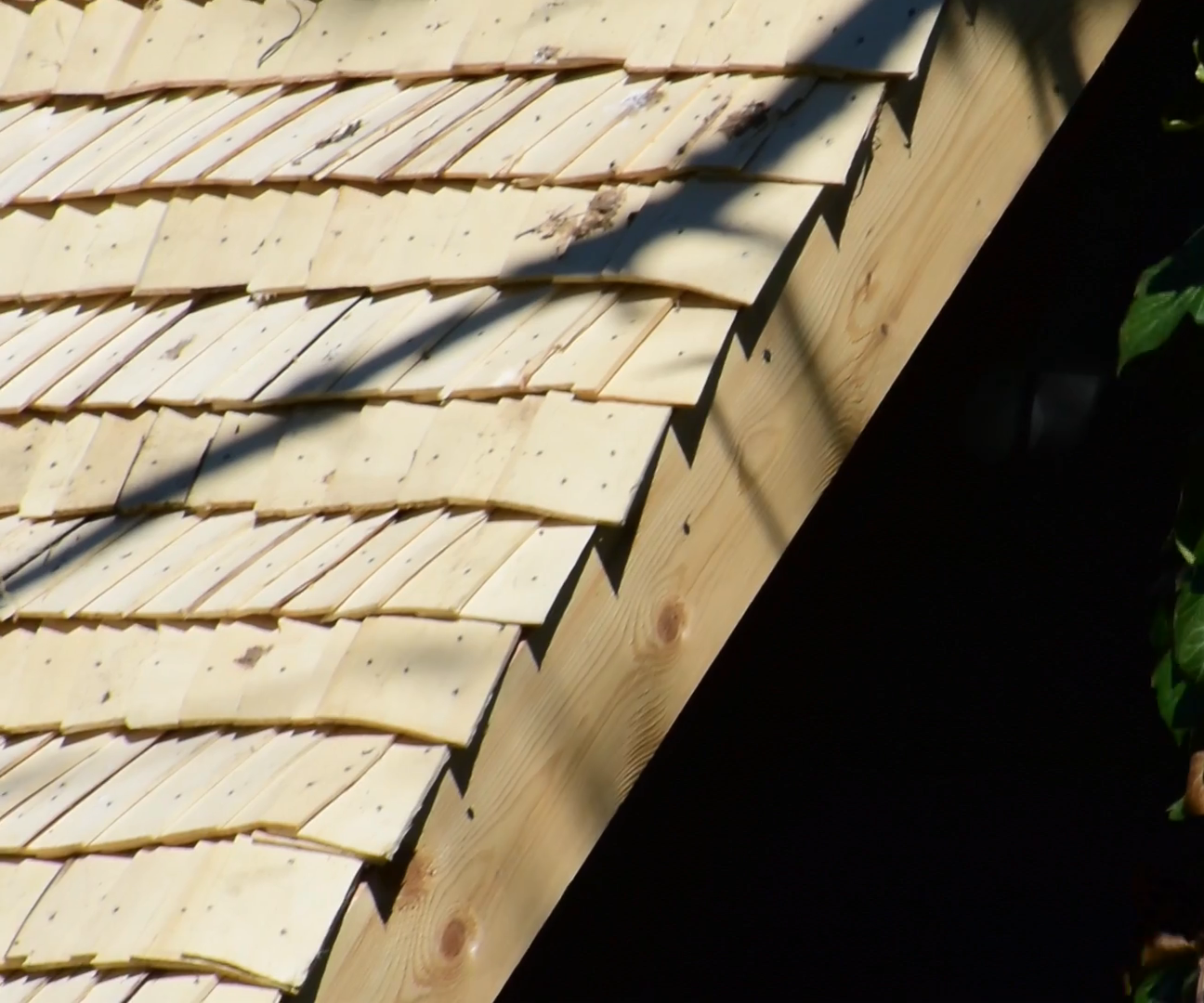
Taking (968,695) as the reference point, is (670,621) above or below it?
below

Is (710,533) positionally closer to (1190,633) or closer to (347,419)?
(347,419)

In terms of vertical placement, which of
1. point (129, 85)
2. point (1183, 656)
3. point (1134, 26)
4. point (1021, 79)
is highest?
point (129, 85)

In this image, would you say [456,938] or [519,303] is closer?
[456,938]

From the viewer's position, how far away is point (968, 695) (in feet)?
13.0

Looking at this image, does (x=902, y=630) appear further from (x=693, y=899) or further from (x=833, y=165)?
(x=833, y=165)

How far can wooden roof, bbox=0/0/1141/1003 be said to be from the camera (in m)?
1.89

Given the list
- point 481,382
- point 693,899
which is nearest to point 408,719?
point 481,382

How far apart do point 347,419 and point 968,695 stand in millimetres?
2158

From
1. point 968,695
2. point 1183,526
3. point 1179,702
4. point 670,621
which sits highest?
point 968,695

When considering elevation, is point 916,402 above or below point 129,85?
below

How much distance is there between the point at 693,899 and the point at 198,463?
240 centimetres

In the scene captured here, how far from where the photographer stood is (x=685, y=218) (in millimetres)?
2166

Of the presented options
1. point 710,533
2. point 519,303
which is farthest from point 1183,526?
point 519,303

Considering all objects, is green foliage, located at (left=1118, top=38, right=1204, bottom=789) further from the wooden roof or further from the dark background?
the dark background
